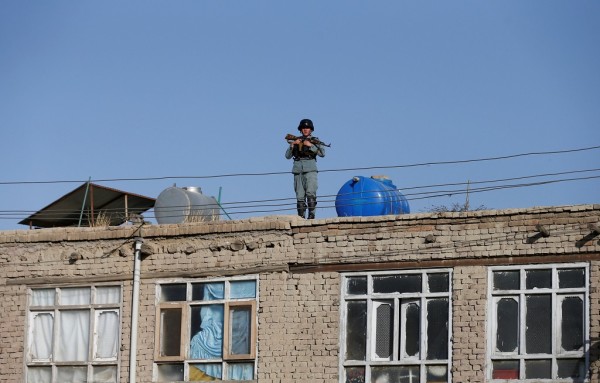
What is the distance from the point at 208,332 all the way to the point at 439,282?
4166 mm

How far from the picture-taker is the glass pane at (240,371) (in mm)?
24406

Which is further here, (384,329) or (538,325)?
(384,329)

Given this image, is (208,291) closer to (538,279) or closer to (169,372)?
(169,372)

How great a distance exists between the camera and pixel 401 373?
23.4m

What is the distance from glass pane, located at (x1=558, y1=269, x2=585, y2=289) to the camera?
22656mm

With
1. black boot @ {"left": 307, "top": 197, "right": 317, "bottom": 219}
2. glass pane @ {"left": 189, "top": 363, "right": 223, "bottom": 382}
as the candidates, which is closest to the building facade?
glass pane @ {"left": 189, "top": 363, "right": 223, "bottom": 382}

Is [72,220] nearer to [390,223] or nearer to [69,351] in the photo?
[69,351]

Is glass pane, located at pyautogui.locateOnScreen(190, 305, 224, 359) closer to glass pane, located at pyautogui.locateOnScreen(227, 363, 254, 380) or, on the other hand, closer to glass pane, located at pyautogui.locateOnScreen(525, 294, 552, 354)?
glass pane, located at pyautogui.locateOnScreen(227, 363, 254, 380)

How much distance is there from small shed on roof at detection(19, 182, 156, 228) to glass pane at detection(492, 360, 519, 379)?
25.6ft

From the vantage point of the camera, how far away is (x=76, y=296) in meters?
25.8

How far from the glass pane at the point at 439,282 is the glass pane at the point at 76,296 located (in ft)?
20.6

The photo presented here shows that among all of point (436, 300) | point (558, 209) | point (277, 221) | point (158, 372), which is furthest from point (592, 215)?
point (158, 372)

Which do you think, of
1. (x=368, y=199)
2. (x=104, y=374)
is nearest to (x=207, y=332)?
(x=104, y=374)

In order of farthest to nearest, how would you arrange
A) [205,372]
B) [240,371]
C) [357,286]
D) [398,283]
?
1. [205,372]
2. [240,371]
3. [357,286]
4. [398,283]
